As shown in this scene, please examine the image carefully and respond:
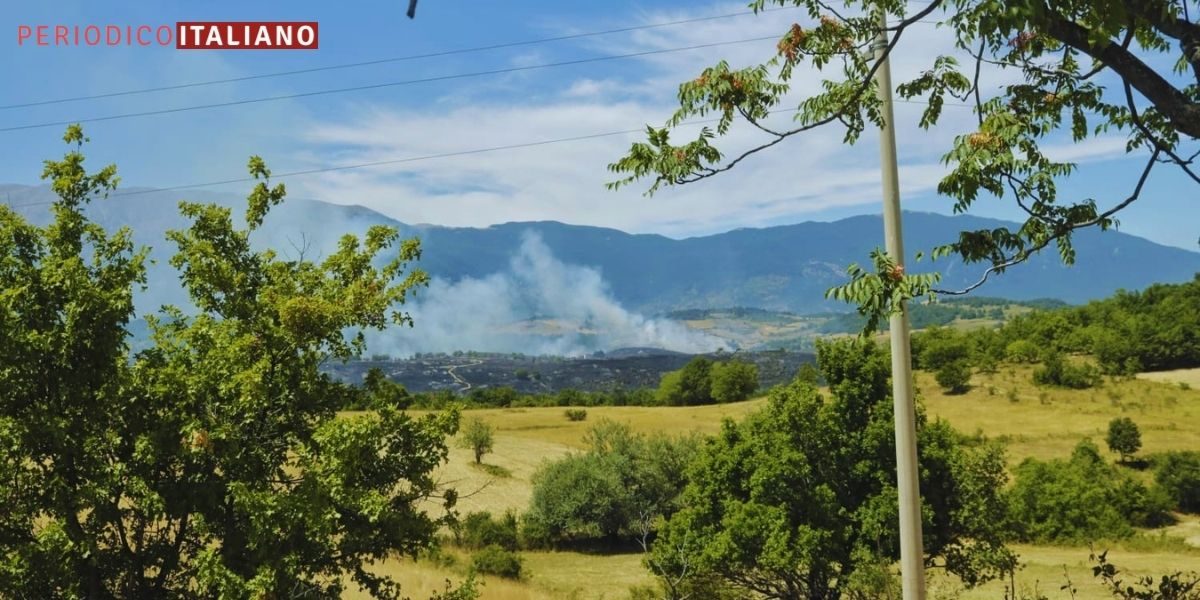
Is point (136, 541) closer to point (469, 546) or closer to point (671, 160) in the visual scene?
point (671, 160)

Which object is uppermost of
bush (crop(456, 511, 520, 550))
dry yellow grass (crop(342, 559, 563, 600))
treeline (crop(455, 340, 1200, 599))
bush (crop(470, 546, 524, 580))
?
treeline (crop(455, 340, 1200, 599))

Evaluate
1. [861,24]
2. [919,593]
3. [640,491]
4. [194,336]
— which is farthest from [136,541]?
[640,491]

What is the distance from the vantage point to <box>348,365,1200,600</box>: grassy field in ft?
104

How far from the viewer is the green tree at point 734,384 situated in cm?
11375

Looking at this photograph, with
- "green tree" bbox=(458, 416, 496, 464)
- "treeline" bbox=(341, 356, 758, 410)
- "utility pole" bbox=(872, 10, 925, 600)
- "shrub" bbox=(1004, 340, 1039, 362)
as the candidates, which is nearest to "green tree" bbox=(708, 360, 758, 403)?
"treeline" bbox=(341, 356, 758, 410)

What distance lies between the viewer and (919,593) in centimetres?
841

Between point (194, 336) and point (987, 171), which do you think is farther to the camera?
point (194, 336)

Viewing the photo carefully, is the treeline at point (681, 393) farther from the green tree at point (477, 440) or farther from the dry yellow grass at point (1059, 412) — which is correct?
the green tree at point (477, 440)

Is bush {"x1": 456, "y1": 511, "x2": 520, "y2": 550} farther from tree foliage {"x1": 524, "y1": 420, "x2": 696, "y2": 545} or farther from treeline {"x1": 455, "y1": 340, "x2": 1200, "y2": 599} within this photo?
treeline {"x1": 455, "y1": 340, "x2": 1200, "y2": 599}

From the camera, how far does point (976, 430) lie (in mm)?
70875

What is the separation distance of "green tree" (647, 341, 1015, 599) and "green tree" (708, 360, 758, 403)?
90495 millimetres

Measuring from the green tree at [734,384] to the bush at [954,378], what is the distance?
27354 mm

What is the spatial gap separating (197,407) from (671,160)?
331 inches

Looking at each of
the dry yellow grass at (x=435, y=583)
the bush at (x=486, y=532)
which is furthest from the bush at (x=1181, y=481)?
the dry yellow grass at (x=435, y=583)
